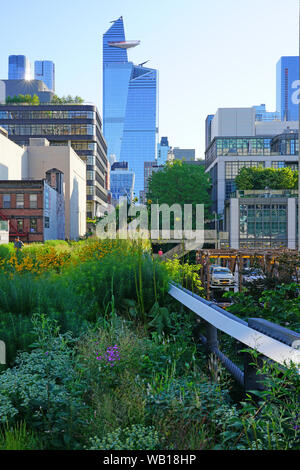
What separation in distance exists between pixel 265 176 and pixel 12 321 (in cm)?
6457

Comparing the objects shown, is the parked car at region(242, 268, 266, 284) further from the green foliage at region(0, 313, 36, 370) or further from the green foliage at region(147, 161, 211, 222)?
the green foliage at region(147, 161, 211, 222)

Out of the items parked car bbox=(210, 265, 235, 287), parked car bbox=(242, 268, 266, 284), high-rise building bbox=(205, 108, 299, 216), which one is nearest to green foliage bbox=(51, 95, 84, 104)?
high-rise building bbox=(205, 108, 299, 216)

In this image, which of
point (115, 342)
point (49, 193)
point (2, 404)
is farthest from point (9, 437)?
point (49, 193)

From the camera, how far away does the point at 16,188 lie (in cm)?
4309

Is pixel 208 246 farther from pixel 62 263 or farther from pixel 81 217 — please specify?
pixel 62 263

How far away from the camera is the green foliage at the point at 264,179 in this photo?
2542 inches

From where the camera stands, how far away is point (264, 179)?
6538cm

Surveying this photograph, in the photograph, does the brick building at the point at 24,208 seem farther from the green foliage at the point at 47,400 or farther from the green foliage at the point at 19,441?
the green foliage at the point at 19,441

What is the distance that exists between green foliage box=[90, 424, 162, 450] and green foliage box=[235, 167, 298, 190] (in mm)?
63230

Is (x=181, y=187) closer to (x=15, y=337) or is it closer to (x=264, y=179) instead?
(x=264, y=179)

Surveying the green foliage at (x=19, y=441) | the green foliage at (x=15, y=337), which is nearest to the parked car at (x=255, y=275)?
the green foliage at (x=15, y=337)

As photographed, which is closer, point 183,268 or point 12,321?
point 12,321

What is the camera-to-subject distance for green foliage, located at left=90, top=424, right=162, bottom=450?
8.25 feet
